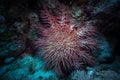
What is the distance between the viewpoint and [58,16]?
8.14 feet

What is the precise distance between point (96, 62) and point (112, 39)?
509mm

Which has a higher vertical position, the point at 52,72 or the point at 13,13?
the point at 13,13

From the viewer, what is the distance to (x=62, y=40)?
2.38 meters

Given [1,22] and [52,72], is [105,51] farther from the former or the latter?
[1,22]

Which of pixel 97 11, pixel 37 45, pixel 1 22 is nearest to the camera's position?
pixel 1 22

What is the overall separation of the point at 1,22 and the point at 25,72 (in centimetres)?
88

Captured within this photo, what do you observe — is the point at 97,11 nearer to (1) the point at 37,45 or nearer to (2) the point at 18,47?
(1) the point at 37,45

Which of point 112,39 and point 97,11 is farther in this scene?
point 112,39

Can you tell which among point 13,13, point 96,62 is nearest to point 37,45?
point 13,13

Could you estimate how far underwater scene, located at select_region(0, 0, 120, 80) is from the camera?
231cm

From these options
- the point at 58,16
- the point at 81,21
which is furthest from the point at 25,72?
the point at 81,21

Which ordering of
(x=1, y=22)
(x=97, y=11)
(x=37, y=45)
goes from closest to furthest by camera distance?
(x=1, y=22) → (x=97, y=11) → (x=37, y=45)

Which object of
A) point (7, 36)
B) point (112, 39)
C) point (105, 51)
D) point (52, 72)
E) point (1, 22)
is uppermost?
point (1, 22)

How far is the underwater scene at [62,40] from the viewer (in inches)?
91.0
